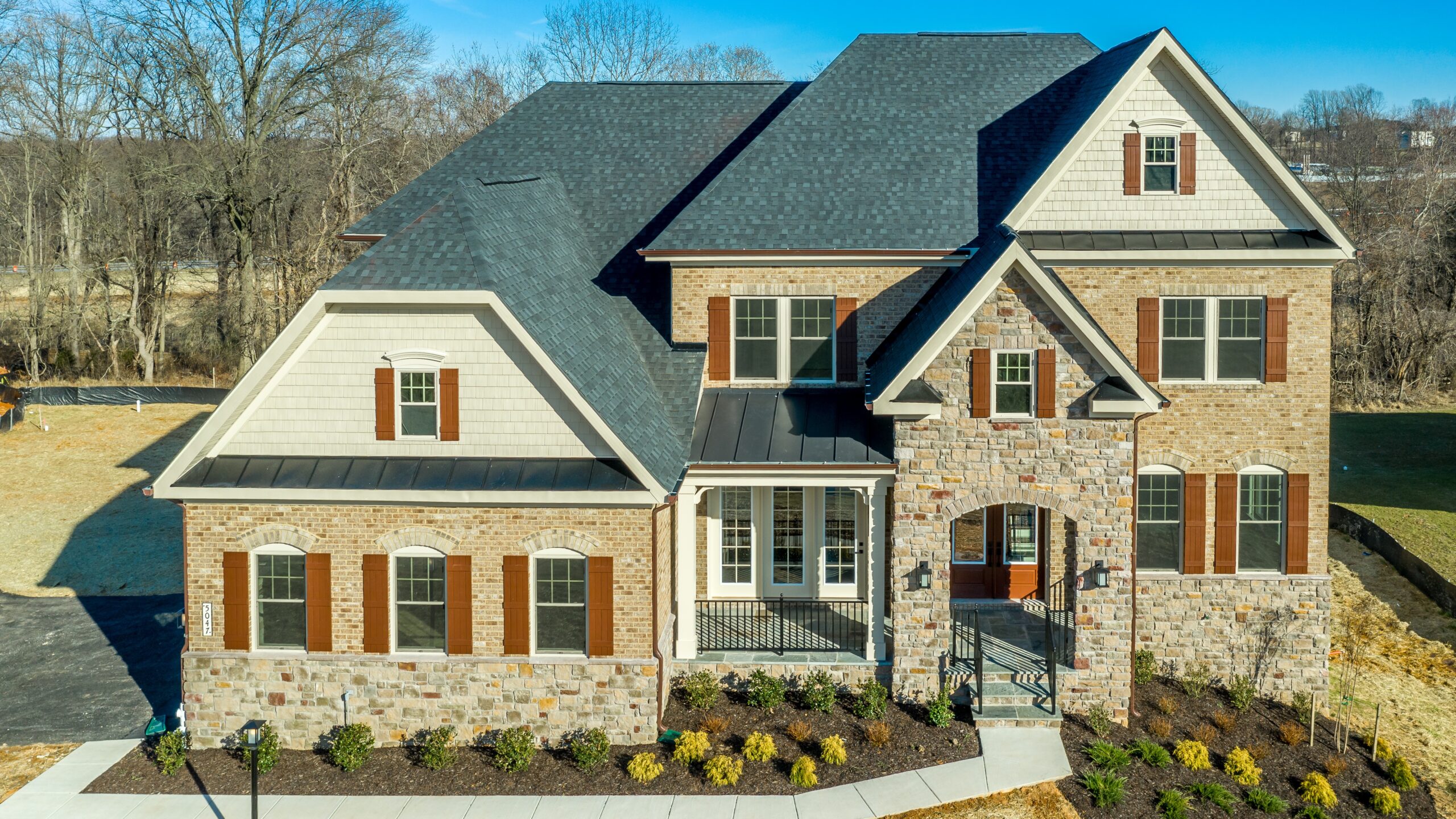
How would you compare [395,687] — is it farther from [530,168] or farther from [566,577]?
[530,168]

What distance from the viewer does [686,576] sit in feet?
56.3

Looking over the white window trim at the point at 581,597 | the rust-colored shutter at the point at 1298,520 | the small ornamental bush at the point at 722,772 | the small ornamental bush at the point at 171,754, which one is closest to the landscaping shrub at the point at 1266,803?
the rust-colored shutter at the point at 1298,520

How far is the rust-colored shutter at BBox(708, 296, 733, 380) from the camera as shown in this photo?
→ 19.0 metres

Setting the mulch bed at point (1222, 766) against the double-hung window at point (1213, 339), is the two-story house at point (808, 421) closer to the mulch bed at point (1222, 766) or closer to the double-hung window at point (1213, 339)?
the double-hung window at point (1213, 339)

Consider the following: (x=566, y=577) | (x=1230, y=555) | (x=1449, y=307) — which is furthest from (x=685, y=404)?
(x=1449, y=307)

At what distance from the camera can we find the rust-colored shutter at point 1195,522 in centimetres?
1795

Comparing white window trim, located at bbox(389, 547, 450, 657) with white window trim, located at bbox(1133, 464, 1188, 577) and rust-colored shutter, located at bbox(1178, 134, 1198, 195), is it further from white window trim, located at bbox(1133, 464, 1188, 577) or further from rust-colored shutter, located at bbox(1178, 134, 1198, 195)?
rust-colored shutter, located at bbox(1178, 134, 1198, 195)

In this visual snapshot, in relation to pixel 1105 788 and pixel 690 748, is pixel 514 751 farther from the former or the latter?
pixel 1105 788

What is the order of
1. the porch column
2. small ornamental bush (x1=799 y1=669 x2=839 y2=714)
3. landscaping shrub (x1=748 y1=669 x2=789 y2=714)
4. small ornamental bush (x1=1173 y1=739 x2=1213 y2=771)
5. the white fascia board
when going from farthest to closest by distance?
the white fascia board
the porch column
landscaping shrub (x1=748 y1=669 x2=789 y2=714)
small ornamental bush (x1=799 y1=669 x2=839 y2=714)
small ornamental bush (x1=1173 y1=739 x2=1213 y2=771)

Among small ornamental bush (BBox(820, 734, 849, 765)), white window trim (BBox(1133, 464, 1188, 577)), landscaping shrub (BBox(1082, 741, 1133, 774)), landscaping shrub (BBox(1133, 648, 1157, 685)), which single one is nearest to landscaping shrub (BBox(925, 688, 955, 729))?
small ornamental bush (BBox(820, 734, 849, 765))

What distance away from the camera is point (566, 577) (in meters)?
15.4

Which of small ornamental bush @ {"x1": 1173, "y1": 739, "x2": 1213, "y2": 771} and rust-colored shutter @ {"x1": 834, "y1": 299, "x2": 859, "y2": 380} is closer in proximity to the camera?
small ornamental bush @ {"x1": 1173, "y1": 739, "x2": 1213, "y2": 771}

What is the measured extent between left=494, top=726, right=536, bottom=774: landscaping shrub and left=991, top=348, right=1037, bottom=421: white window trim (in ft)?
26.5

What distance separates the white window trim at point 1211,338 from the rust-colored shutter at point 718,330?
23.7 feet
